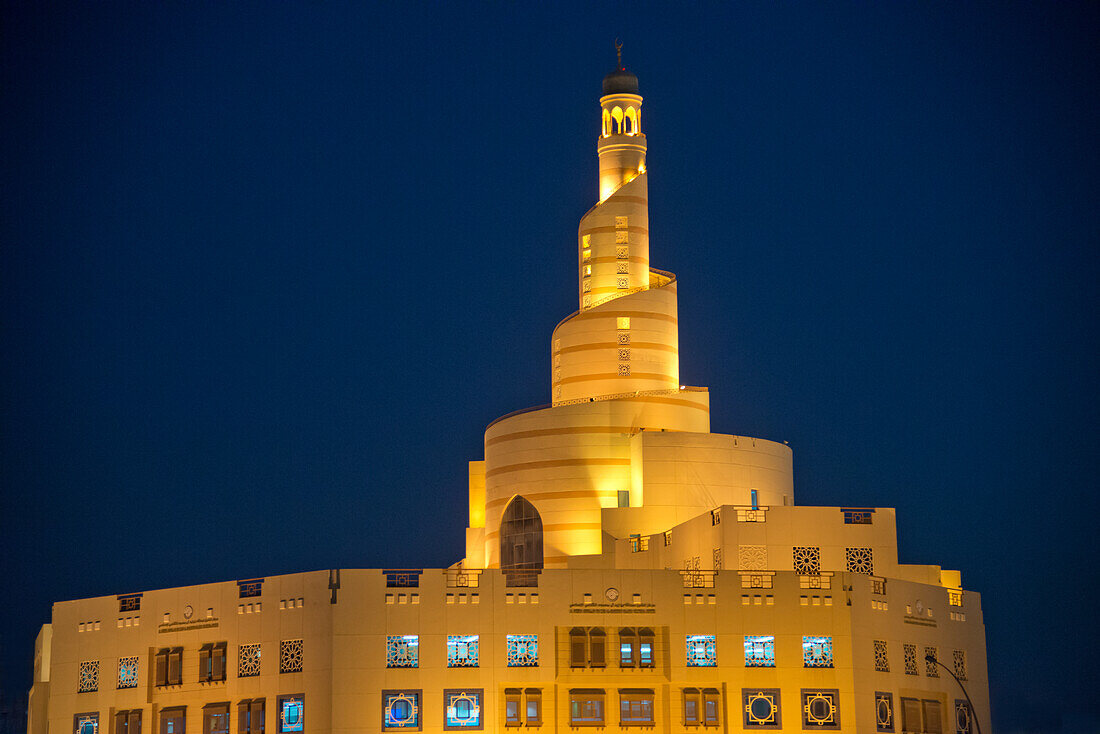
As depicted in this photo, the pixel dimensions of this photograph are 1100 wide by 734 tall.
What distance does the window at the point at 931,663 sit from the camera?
6444 centimetres

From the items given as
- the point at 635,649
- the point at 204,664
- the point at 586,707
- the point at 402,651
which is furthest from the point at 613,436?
the point at 204,664

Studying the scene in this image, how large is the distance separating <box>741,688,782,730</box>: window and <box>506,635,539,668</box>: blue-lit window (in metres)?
8.01

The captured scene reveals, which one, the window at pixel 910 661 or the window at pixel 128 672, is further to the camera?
the window at pixel 128 672

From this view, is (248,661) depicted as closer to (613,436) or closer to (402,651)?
(402,651)

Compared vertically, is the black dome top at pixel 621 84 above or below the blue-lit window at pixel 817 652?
above

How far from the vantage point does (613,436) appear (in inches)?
3017

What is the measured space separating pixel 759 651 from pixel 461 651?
11.4m

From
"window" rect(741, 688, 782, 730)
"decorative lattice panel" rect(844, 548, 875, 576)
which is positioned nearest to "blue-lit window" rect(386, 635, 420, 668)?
"window" rect(741, 688, 782, 730)

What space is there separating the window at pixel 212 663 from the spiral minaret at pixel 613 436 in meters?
18.0

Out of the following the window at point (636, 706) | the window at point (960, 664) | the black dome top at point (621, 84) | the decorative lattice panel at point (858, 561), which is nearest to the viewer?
the window at point (636, 706)

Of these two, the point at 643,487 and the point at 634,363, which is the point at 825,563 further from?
the point at 634,363

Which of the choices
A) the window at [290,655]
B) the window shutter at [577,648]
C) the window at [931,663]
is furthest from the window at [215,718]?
the window at [931,663]

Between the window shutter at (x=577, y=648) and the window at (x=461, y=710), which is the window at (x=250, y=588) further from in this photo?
the window shutter at (x=577, y=648)

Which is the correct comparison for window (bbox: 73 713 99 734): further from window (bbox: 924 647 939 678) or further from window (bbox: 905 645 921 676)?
window (bbox: 924 647 939 678)
